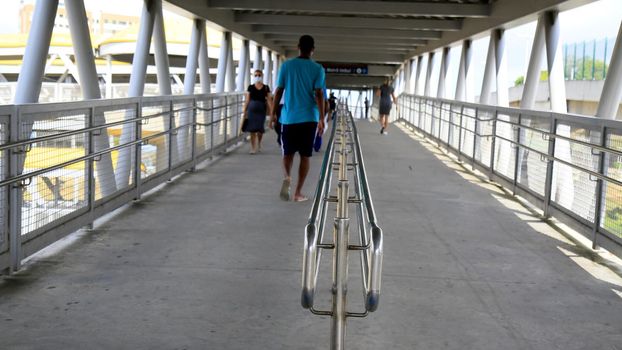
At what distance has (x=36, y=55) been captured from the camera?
24.3 feet

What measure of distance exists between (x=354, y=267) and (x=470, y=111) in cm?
832

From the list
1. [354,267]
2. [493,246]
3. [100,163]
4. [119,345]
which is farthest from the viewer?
[100,163]

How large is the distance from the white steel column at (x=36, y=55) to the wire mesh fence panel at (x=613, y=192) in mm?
4851

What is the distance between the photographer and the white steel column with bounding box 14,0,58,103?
7.36m

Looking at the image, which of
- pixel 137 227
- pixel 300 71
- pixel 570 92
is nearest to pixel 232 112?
pixel 300 71

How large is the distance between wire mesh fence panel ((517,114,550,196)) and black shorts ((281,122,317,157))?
2191 mm

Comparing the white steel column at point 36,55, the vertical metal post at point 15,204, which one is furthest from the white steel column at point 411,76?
the vertical metal post at point 15,204

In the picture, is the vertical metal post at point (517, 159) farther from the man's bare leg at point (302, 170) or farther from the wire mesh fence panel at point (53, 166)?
the wire mesh fence panel at point (53, 166)

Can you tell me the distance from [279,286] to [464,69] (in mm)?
16890

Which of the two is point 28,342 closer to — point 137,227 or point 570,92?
point 137,227

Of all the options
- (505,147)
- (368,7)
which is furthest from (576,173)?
(368,7)

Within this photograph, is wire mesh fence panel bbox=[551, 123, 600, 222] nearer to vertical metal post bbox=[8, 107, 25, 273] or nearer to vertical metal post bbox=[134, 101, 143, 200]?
vertical metal post bbox=[134, 101, 143, 200]

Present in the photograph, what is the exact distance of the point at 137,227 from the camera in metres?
6.56

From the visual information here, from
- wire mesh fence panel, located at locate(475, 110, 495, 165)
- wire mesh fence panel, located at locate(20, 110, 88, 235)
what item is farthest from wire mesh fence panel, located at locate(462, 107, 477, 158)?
wire mesh fence panel, located at locate(20, 110, 88, 235)
